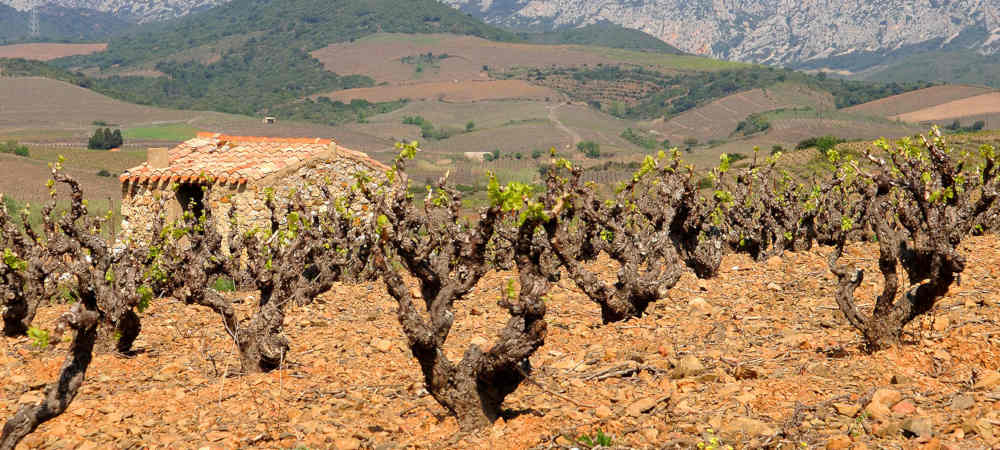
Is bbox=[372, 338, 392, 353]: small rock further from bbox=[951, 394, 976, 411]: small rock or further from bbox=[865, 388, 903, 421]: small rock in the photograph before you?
bbox=[951, 394, 976, 411]: small rock

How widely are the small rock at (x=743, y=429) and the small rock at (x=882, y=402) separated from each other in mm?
979

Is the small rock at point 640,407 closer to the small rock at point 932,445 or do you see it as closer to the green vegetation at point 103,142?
the small rock at point 932,445

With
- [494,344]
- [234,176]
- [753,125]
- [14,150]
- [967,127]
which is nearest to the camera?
[494,344]

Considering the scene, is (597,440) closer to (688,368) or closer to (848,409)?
(688,368)

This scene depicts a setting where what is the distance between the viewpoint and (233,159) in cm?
2481

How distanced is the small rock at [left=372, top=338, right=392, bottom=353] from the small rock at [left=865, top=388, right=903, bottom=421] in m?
6.47

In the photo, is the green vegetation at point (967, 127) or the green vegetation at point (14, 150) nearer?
the green vegetation at point (14, 150)

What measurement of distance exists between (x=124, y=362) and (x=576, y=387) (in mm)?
6758

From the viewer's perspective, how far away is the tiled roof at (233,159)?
76.3 ft

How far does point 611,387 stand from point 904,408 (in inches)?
115

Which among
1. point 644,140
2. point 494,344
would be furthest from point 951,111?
point 494,344

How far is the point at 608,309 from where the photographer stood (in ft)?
44.0

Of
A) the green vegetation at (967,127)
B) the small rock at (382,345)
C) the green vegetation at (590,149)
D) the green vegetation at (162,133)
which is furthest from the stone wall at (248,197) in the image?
the green vegetation at (967,127)

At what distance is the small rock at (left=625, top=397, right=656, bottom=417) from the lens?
8.73 metres
